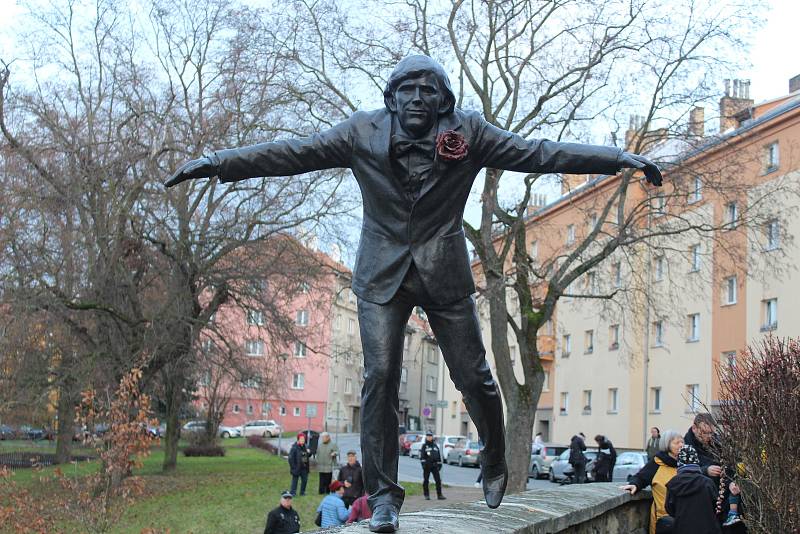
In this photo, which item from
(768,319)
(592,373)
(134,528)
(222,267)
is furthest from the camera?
(592,373)

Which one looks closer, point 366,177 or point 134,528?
point 366,177

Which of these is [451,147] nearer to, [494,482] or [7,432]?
[494,482]

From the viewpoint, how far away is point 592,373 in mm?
49562

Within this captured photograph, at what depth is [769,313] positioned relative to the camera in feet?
117

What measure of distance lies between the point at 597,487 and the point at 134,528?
42.9 ft

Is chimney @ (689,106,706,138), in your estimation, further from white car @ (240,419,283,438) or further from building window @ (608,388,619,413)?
white car @ (240,419,283,438)

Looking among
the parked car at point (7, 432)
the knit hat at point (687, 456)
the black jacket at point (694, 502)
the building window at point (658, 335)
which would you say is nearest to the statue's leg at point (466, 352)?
the black jacket at point (694, 502)

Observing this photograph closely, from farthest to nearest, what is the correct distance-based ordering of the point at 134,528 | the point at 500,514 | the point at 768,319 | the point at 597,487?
the point at 768,319, the point at 134,528, the point at 597,487, the point at 500,514

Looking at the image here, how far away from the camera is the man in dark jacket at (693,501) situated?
24.3ft

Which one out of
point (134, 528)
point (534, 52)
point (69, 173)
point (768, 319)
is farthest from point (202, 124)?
point (768, 319)

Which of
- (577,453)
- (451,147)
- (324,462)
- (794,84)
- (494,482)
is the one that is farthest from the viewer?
(794,84)

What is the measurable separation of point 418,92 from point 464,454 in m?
39.6

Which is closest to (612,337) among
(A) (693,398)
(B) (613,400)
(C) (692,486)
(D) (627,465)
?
(B) (613,400)

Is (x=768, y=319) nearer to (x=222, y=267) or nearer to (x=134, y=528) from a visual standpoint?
(x=222, y=267)
